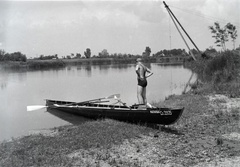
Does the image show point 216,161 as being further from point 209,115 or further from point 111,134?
point 209,115

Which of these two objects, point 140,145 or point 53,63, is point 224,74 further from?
point 53,63

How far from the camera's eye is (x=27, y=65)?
300 ft

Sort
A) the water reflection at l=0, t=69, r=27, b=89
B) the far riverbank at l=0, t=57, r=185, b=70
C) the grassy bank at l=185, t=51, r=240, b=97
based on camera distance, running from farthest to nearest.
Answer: the far riverbank at l=0, t=57, r=185, b=70 < the water reflection at l=0, t=69, r=27, b=89 < the grassy bank at l=185, t=51, r=240, b=97

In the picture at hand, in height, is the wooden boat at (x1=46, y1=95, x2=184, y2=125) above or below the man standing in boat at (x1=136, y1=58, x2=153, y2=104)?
below

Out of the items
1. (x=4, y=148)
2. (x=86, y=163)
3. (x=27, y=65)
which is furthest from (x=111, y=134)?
(x=27, y=65)

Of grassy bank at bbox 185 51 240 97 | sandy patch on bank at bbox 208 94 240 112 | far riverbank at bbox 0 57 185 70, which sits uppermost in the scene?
far riverbank at bbox 0 57 185 70

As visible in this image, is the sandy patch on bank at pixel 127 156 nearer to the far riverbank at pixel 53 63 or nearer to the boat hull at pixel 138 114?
the boat hull at pixel 138 114

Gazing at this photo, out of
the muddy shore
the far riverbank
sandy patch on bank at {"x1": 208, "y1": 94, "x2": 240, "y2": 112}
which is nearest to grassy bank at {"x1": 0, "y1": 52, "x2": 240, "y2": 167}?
the muddy shore

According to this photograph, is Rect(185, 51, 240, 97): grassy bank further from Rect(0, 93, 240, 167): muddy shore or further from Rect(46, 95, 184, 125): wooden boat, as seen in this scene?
Rect(46, 95, 184, 125): wooden boat

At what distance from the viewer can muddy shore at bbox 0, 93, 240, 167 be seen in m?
7.47

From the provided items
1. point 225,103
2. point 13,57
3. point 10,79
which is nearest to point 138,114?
point 225,103

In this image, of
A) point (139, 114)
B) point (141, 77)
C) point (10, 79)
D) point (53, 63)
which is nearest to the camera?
point (139, 114)

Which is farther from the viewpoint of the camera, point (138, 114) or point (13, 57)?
point (13, 57)

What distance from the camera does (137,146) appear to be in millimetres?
8680
